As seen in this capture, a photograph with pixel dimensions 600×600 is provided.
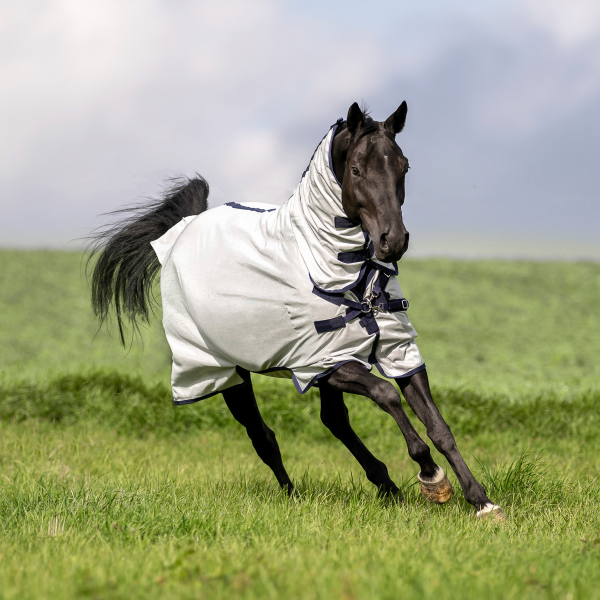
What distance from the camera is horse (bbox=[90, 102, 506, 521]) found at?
4055 mm

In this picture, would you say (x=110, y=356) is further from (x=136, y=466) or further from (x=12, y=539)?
(x=12, y=539)

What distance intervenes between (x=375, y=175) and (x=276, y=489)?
262cm

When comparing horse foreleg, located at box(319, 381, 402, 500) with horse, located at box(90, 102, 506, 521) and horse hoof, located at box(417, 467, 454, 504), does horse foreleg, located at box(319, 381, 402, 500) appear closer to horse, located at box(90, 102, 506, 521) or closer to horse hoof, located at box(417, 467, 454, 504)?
horse, located at box(90, 102, 506, 521)

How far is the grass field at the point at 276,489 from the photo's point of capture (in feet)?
9.17

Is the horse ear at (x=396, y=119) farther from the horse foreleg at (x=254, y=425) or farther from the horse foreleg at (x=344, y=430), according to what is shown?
the horse foreleg at (x=254, y=425)

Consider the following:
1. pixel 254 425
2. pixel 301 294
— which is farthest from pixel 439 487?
pixel 254 425

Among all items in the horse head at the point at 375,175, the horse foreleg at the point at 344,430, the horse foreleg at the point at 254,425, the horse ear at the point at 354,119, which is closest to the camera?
the horse head at the point at 375,175

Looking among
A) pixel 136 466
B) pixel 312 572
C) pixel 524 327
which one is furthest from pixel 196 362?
pixel 524 327

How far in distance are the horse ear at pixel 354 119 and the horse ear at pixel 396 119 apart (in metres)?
0.18

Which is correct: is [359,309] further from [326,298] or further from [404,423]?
[404,423]

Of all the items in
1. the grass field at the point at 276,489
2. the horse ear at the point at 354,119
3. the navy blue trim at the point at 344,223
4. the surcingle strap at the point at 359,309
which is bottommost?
the grass field at the point at 276,489

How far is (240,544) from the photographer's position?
3369mm

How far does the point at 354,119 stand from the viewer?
4.08 meters

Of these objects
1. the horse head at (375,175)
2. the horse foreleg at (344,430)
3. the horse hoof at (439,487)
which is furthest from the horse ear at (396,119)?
the horse hoof at (439,487)
